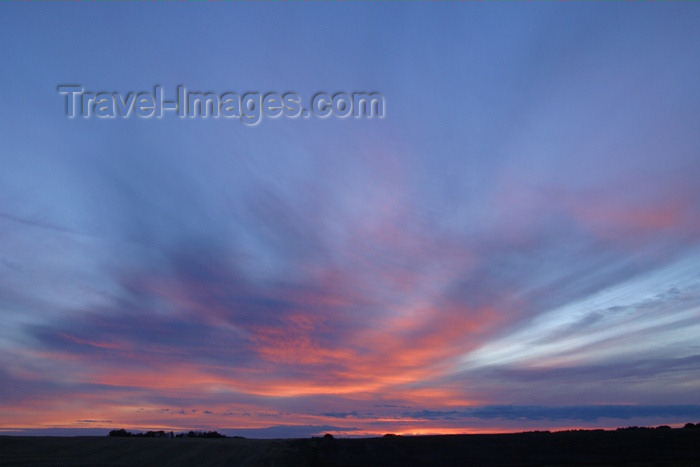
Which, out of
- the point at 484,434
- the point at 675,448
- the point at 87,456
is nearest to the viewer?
the point at 87,456

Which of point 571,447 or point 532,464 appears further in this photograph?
point 571,447

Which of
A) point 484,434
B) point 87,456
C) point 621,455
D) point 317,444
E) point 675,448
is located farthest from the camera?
point 484,434

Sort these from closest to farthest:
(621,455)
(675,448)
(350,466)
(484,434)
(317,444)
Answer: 1. (350,466)
2. (621,455)
3. (675,448)
4. (317,444)
5. (484,434)

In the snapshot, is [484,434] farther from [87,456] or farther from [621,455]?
[87,456]

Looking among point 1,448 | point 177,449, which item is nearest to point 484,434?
point 177,449

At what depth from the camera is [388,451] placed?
210 feet

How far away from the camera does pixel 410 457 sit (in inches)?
2359

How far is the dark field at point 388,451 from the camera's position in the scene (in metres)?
56.2

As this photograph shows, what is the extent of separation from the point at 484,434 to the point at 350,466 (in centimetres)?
3887

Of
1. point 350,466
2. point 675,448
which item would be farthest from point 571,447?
point 350,466

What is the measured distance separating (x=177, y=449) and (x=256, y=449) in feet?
34.2

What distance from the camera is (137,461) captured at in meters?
55.0

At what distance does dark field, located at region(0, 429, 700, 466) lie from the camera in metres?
56.2

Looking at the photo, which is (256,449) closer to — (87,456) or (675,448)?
(87,456)
